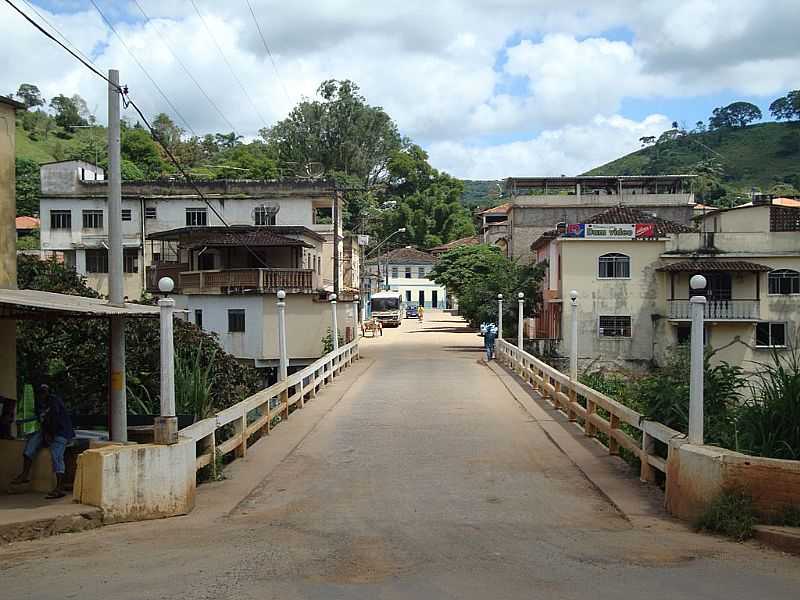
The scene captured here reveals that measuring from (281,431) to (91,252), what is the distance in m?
40.9

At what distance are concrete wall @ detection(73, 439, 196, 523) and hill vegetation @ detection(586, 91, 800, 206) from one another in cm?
11691

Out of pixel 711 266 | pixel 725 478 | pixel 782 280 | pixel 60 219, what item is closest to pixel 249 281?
pixel 60 219

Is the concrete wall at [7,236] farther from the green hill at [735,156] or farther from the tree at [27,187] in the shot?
the green hill at [735,156]

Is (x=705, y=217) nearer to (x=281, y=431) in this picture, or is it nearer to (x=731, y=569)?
(x=281, y=431)

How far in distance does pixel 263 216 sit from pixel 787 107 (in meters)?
148

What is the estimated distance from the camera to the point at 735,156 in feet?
500

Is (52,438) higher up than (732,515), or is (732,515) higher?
(52,438)

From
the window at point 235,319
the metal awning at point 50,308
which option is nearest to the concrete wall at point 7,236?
the metal awning at point 50,308

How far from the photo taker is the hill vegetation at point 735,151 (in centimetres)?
13875

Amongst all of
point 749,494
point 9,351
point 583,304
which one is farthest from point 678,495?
point 583,304

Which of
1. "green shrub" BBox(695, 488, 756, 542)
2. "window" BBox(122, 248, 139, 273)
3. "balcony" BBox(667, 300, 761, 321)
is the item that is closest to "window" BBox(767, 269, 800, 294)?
"balcony" BBox(667, 300, 761, 321)

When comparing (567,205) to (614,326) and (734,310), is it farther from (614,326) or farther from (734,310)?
(734,310)

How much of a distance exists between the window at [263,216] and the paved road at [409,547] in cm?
4234

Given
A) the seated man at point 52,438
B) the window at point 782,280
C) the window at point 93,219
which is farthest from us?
the window at point 93,219
